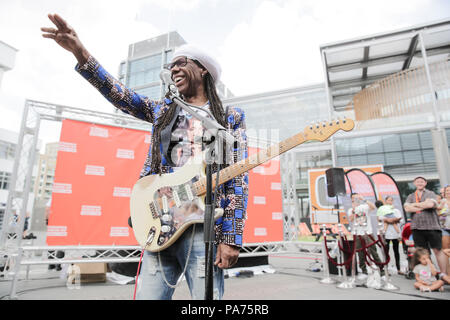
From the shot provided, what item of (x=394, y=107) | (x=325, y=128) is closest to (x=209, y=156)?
(x=325, y=128)

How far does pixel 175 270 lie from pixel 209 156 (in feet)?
2.10

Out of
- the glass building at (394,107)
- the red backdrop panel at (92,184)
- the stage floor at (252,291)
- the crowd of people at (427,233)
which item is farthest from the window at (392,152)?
the red backdrop panel at (92,184)

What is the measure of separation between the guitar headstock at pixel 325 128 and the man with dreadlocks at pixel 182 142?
2.59 feet

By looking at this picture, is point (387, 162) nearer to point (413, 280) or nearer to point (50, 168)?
point (413, 280)

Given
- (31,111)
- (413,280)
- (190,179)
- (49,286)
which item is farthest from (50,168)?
(413,280)

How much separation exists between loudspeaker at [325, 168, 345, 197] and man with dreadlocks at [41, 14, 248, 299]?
222 inches

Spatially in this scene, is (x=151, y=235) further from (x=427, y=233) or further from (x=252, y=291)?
(x=427, y=233)

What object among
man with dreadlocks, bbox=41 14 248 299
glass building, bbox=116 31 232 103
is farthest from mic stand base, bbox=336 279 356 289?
glass building, bbox=116 31 232 103

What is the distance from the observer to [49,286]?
5004 millimetres

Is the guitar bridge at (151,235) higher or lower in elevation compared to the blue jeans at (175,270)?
higher

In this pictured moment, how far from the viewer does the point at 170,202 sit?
139 cm

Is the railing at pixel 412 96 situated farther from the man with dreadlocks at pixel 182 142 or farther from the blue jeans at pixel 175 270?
the blue jeans at pixel 175 270

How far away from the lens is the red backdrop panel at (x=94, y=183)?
461 centimetres

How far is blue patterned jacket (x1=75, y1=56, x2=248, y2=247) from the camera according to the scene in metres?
1.31
